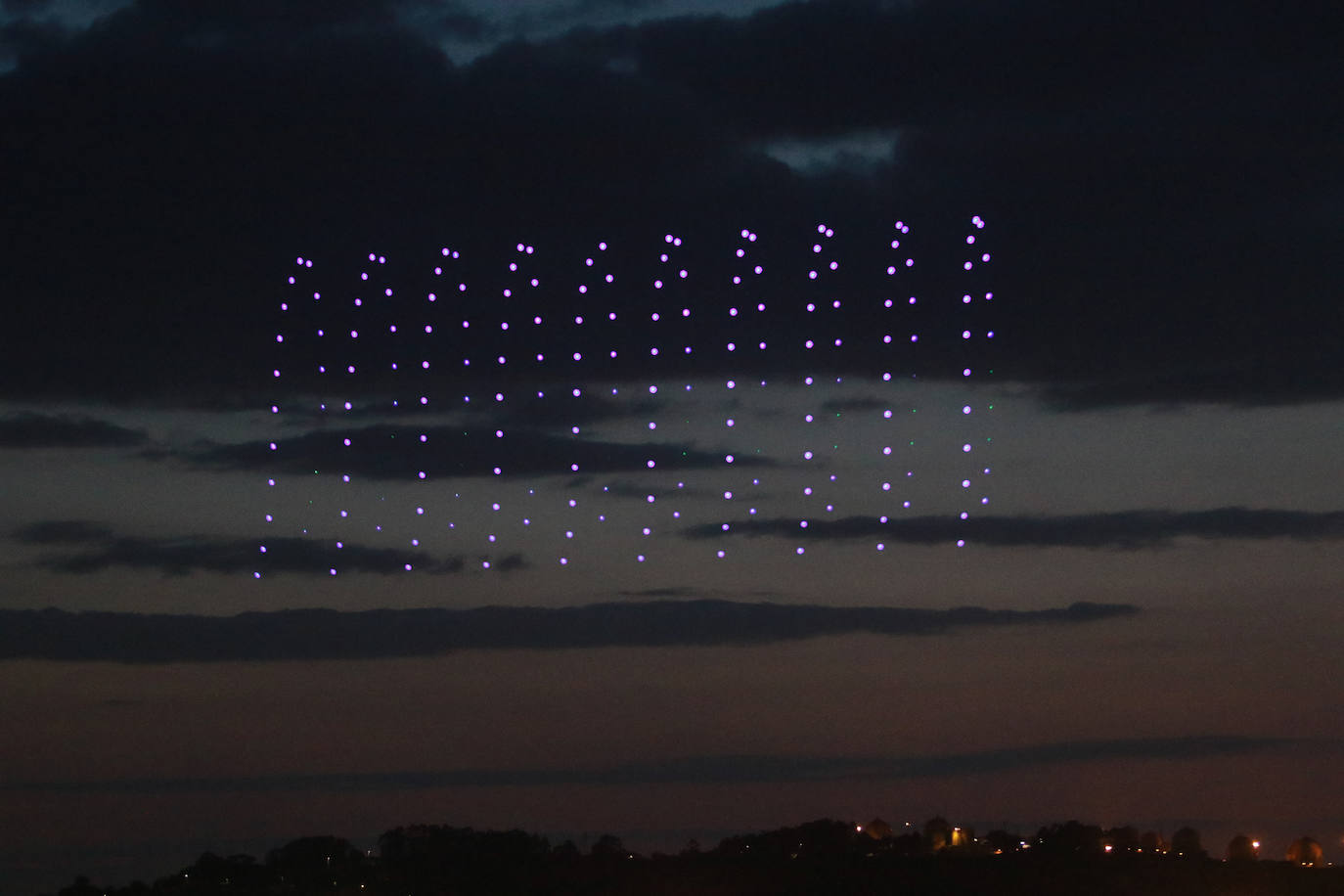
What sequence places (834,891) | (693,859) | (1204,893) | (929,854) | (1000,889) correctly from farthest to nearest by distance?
(693,859) < (929,854) < (834,891) < (1000,889) < (1204,893)

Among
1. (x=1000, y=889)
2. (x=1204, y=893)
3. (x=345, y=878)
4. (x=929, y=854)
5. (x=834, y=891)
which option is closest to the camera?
(x=1204, y=893)

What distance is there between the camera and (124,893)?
188 metres

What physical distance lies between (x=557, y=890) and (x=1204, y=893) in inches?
2195

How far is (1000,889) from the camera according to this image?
11875 centimetres

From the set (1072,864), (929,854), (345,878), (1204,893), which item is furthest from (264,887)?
(1204,893)

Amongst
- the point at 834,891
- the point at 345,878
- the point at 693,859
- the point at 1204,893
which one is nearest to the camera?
the point at 1204,893

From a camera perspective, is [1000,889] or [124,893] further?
[124,893]

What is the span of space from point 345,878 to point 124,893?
85.0 feet

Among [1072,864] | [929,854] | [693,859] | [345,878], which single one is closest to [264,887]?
[345,878]

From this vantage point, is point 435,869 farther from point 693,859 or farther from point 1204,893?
point 1204,893

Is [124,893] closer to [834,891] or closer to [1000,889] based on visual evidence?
[834,891]

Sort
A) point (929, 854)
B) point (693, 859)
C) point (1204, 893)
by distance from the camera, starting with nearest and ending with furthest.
→ point (1204, 893) < point (929, 854) < point (693, 859)

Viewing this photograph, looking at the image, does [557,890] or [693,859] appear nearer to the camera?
[557,890]

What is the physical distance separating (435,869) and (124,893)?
1264 inches
